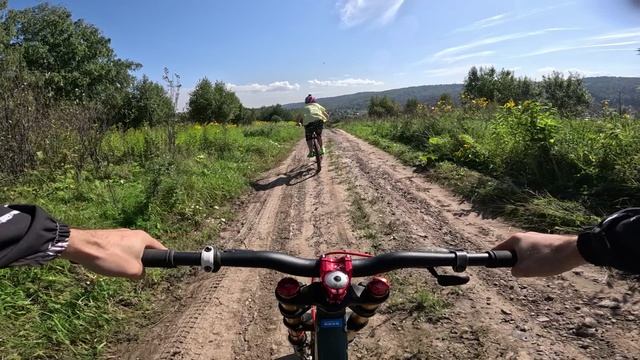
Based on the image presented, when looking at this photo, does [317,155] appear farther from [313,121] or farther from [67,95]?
[67,95]

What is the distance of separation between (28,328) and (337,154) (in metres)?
11.6

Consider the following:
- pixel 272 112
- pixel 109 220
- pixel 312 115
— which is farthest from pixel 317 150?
pixel 272 112

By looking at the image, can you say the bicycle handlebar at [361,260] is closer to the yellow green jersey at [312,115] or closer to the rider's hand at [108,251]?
the rider's hand at [108,251]

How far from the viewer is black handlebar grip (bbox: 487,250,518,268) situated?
150 cm

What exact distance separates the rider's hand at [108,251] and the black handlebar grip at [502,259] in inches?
48.1

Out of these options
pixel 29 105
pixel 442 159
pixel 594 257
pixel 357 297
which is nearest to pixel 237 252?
pixel 357 297

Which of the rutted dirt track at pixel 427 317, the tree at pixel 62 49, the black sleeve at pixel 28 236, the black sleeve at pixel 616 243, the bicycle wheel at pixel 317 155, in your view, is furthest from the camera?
the tree at pixel 62 49

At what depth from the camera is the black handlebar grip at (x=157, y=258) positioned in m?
1.44

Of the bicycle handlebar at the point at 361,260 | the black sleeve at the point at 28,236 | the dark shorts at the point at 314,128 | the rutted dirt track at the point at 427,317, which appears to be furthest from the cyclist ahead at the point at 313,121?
the black sleeve at the point at 28,236

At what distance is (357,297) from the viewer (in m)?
1.40

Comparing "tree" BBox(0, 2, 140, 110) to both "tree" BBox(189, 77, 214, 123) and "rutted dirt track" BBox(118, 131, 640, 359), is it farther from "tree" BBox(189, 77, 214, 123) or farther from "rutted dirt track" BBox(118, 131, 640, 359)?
"rutted dirt track" BBox(118, 131, 640, 359)

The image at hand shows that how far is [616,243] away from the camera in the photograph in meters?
1.32

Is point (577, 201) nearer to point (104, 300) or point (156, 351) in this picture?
point (156, 351)

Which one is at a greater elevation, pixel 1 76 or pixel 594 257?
pixel 1 76
